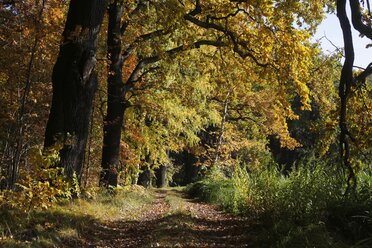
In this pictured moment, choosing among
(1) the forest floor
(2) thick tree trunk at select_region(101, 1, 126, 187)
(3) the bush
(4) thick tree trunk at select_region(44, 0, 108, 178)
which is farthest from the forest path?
(2) thick tree trunk at select_region(101, 1, 126, 187)

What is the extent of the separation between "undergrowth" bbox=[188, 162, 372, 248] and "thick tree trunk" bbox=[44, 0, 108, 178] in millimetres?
3791

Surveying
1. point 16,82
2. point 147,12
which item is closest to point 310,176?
point 147,12

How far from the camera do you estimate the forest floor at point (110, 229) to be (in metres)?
6.00

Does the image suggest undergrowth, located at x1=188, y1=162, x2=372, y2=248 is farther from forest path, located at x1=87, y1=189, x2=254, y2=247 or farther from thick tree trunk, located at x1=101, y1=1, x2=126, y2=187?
thick tree trunk, located at x1=101, y1=1, x2=126, y2=187

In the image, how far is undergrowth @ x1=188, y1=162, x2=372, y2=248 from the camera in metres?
5.82

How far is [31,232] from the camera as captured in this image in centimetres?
598

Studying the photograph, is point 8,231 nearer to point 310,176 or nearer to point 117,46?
point 310,176

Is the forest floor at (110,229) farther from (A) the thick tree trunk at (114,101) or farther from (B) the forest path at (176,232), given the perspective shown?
(A) the thick tree trunk at (114,101)

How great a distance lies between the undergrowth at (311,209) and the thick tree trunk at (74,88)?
3.79m

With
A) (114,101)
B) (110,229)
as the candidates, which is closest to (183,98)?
(114,101)

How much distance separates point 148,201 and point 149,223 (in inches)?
216

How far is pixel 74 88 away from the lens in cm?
791

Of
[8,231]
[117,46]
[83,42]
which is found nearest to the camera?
[8,231]

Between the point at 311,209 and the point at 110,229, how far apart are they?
3.89 metres
